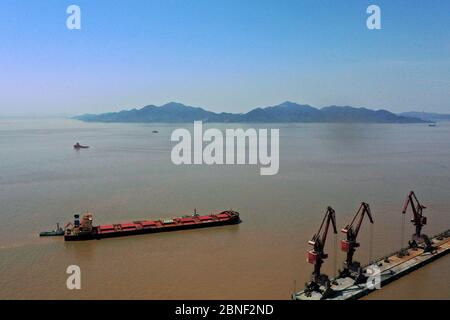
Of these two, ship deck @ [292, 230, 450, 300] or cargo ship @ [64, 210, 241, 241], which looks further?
cargo ship @ [64, 210, 241, 241]

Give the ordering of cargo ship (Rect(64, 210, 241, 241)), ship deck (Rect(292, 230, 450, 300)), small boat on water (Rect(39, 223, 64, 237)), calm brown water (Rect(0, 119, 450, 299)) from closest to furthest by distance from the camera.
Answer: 1. ship deck (Rect(292, 230, 450, 300))
2. calm brown water (Rect(0, 119, 450, 299))
3. cargo ship (Rect(64, 210, 241, 241))
4. small boat on water (Rect(39, 223, 64, 237))

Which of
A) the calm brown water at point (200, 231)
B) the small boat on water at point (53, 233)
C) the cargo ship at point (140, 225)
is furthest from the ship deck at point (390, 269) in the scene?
the small boat on water at point (53, 233)

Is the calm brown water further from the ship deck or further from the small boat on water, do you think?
the small boat on water

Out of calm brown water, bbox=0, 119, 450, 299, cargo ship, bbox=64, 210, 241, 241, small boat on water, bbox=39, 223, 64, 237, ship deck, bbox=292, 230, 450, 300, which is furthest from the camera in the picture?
small boat on water, bbox=39, 223, 64, 237

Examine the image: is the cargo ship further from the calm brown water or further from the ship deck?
the ship deck

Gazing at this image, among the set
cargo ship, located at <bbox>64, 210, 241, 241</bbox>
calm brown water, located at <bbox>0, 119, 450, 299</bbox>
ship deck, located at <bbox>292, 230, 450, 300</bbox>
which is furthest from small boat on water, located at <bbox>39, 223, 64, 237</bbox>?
ship deck, located at <bbox>292, 230, 450, 300</bbox>

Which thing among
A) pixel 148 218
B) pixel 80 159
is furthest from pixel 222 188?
pixel 80 159

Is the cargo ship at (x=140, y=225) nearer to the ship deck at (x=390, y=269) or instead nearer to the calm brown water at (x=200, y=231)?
the calm brown water at (x=200, y=231)

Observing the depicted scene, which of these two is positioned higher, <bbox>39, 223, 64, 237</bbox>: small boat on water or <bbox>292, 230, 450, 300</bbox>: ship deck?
<bbox>39, 223, 64, 237</bbox>: small boat on water
